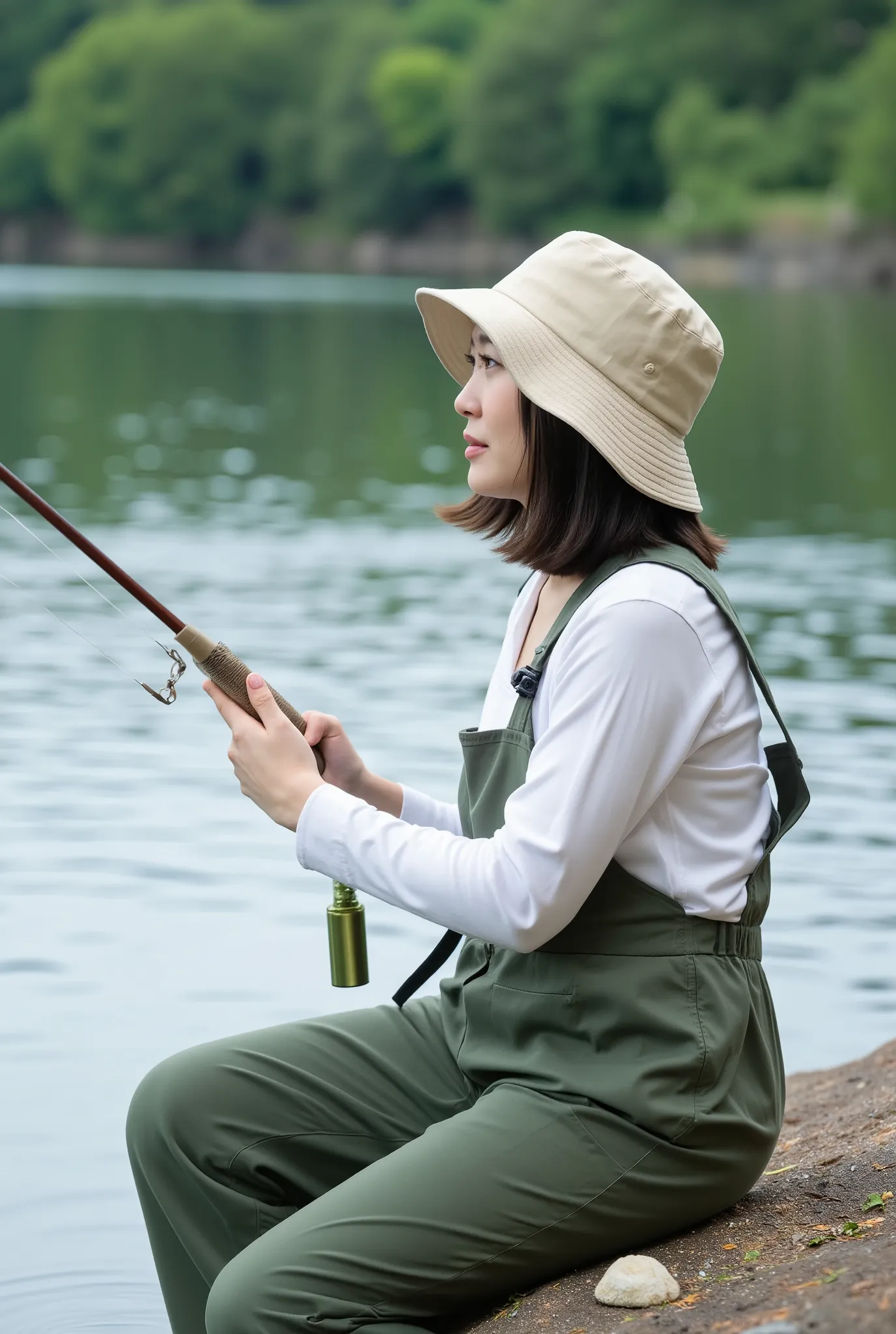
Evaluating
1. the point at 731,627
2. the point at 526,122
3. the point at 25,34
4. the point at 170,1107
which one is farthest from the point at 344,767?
the point at 25,34

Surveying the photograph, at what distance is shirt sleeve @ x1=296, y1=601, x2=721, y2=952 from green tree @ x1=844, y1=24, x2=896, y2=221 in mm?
62026

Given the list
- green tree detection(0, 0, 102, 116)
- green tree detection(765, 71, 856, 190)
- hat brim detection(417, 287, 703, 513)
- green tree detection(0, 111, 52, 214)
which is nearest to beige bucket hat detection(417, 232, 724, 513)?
hat brim detection(417, 287, 703, 513)

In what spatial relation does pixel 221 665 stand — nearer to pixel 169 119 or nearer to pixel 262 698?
pixel 262 698

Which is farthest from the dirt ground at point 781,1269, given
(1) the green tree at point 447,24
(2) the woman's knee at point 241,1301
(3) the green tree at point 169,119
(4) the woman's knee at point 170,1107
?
(1) the green tree at point 447,24

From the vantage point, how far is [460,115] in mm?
91125

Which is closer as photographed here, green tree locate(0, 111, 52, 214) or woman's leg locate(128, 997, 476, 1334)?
woman's leg locate(128, 997, 476, 1334)

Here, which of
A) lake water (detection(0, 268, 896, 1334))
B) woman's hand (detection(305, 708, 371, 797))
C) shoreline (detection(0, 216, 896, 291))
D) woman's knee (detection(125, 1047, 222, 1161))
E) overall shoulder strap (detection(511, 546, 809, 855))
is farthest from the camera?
shoreline (detection(0, 216, 896, 291))

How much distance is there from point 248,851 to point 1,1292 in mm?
2985

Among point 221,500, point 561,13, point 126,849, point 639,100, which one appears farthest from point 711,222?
point 126,849

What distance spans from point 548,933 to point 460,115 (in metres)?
91.6

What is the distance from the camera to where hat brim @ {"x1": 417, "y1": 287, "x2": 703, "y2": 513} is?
2752 millimetres

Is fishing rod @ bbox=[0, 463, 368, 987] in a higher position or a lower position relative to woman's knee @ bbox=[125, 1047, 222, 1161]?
higher

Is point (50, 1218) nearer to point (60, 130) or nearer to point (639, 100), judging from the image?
point (639, 100)

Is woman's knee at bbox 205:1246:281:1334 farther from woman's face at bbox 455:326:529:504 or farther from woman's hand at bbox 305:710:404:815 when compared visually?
woman's face at bbox 455:326:529:504
